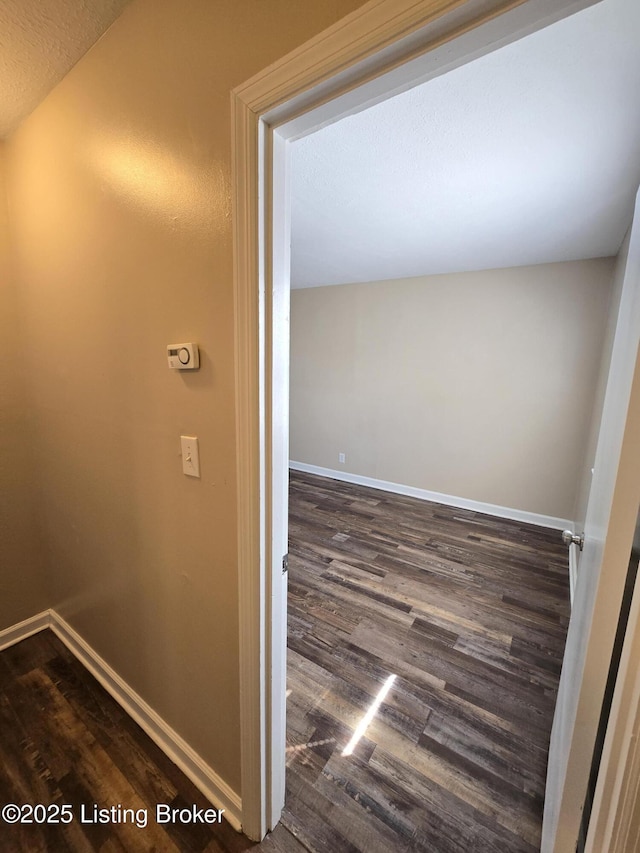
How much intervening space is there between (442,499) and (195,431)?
346cm

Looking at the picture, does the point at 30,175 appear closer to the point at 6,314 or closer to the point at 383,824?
the point at 6,314

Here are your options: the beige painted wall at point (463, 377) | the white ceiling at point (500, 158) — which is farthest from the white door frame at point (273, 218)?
the beige painted wall at point (463, 377)

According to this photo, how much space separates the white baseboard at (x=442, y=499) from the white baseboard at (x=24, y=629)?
328 cm

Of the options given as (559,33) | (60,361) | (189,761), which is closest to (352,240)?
(559,33)

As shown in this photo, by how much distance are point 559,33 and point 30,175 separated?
2.01 m

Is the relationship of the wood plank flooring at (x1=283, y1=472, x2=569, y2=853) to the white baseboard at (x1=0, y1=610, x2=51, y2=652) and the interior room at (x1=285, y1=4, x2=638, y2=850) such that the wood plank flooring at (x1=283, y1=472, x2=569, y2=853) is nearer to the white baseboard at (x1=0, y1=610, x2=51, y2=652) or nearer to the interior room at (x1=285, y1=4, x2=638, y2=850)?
the interior room at (x1=285, y1=4, x2=638, y2=850)

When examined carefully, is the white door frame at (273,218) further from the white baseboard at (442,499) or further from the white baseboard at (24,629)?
the white baseboard at (442,499)

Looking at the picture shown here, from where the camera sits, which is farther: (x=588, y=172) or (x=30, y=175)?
(x=588, y=172)

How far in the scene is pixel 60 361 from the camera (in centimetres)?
148

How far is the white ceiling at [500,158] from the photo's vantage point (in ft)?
3.54

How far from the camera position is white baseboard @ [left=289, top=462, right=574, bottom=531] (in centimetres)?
329

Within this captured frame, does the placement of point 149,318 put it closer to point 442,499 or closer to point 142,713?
point 142,713

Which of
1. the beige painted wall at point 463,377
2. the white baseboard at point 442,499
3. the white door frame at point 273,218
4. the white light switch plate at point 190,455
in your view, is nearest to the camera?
the white door frame at point 273,218

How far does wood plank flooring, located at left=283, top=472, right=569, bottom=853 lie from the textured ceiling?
2.58 metres
